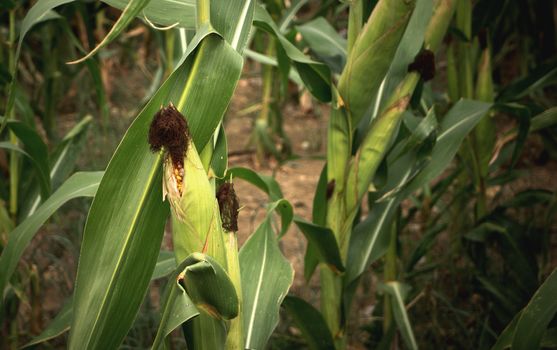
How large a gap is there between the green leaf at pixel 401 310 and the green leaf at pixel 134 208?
76 cm

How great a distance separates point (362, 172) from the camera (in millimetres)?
1393

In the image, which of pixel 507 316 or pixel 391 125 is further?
pixel 507 316

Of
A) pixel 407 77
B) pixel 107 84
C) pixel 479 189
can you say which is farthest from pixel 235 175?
pixel 107 84

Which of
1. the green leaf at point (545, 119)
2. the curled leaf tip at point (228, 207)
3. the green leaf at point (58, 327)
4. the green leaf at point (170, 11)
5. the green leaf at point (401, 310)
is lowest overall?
the green leaf at point (401, 310)

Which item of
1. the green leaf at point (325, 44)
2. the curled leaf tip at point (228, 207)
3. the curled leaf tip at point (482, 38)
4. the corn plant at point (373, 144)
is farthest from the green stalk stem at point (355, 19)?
the curled leaf tip at point (482, 38)

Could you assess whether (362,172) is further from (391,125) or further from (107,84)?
(107,84)

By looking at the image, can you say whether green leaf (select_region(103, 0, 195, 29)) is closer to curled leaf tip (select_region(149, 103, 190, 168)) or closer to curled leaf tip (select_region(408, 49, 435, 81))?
curled leaf tip (select_region(149, 103, 190, 168))

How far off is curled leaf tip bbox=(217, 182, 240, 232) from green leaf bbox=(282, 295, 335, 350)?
47 centimetres

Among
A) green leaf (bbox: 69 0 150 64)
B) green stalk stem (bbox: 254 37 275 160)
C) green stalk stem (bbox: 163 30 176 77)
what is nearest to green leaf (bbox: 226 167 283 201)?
green leaf (bbox: 69 0 150 64)

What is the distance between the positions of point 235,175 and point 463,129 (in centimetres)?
52

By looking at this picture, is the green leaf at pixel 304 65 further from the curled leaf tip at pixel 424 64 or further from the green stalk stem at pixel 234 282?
the green stalk stem at pixel 234 282

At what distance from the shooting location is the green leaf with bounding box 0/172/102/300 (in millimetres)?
1203

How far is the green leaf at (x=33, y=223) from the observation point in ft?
3.95

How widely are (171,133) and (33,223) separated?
444 mm
